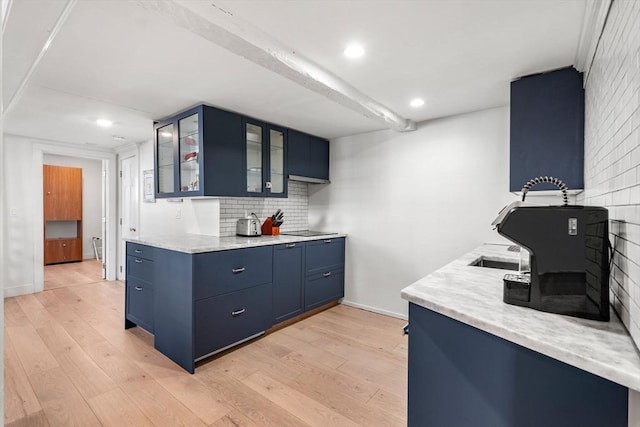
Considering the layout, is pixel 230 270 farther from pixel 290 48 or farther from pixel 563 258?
pixel 563 258

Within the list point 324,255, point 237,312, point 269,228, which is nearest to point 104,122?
point 269,228

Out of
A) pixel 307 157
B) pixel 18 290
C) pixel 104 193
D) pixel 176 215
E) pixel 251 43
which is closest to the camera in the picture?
pixel 251 43

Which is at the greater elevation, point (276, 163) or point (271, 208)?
point (276, 163)

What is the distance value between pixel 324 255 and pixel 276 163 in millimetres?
1272

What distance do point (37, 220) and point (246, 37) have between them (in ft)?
15.6

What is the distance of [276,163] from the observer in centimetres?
360

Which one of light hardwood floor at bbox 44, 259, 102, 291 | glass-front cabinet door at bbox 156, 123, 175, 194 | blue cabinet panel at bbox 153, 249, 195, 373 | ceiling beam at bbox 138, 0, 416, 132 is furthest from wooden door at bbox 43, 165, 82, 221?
ceiling beam at bbox 138, 0, 416, 132

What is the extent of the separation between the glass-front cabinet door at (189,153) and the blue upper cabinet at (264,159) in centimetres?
49

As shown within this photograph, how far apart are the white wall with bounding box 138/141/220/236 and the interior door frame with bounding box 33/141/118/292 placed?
35.6 inches

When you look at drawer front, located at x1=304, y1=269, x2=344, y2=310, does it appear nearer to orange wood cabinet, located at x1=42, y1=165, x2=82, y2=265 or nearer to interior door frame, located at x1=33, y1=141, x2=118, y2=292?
interior door frame, located at x1=33, y1=141, x2=118, y2=292

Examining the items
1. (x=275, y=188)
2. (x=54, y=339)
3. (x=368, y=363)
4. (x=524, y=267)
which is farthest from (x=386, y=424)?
(x=54, y=339)

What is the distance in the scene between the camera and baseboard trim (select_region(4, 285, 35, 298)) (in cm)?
405

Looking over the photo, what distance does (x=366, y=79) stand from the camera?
7.52 ft

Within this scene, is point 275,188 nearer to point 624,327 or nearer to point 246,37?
point 246,37
